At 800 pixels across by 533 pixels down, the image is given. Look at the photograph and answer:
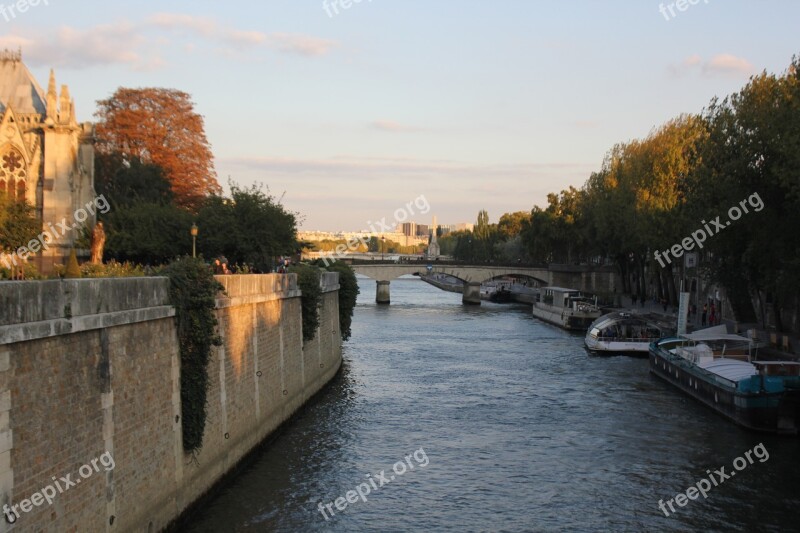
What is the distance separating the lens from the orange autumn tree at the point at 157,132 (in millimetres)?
60625

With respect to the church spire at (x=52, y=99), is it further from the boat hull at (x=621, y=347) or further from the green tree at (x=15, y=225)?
the boat hull at (x=621, y=347)

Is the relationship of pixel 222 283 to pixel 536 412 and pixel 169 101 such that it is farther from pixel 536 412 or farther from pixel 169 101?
pixel 169 101

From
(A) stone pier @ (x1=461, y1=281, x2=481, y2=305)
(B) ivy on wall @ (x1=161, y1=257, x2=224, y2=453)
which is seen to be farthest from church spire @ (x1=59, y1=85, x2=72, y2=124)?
(A) stone pier @ (x1=461, y1=281, x2=481, y2=305)

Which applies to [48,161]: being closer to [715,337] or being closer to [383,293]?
[715,337]

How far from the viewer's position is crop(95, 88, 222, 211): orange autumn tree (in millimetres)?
60625

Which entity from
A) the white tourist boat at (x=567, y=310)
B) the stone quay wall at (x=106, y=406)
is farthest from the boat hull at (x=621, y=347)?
the stone quay wall at (x=106, y=406)

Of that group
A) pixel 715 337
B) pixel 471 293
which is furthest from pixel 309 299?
pixel 471 293

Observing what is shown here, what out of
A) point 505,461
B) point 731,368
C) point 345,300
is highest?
point 345,300

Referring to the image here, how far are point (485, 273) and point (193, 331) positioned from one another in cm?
8505

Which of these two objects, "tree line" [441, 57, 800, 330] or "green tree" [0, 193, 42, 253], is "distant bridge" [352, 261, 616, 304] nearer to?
"tree line" [441, 57, 800, 330]

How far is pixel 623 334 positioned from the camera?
50.5 metres

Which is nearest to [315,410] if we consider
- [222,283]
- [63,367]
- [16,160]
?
[222,283]

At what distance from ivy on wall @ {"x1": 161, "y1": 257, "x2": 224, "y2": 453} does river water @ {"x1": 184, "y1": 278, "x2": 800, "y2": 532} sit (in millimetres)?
1974

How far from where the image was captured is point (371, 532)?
18688 mm
